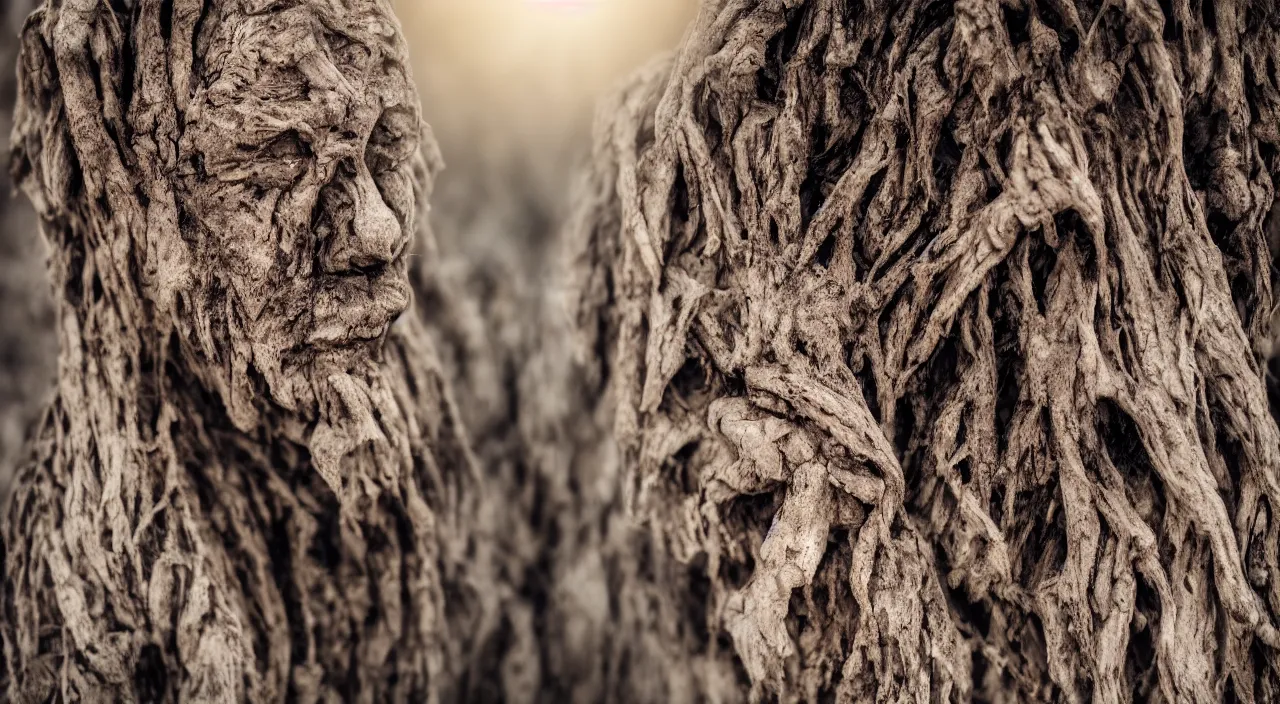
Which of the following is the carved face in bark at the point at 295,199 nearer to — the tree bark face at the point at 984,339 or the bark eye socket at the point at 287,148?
the bark eye socket at the point at 287,148

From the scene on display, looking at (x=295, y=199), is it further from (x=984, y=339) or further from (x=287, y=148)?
(x=984, y=339)

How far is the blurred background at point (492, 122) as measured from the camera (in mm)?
1973

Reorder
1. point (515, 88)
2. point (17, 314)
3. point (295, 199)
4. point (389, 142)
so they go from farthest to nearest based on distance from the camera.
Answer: point (515, 88)
point (17, 314)
point (389, 142)
point (295, 199)

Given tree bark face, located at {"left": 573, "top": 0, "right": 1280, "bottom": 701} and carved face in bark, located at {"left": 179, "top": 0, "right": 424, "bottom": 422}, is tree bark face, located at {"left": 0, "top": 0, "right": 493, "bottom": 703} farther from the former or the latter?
tree bark face, located at {"left": 573, "top": 0, "right": 1280, "bottom": 701}

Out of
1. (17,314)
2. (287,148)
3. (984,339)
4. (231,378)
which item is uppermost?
(17,314)

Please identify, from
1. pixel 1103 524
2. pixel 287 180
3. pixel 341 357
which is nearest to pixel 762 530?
pixel 1103 524

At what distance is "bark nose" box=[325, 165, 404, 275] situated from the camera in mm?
1495

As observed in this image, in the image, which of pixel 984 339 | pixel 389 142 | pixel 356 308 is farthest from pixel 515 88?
pixel 984 339

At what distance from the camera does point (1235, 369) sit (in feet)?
4.96

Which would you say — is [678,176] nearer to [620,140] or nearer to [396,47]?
[620,140]

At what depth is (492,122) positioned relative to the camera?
210 cm

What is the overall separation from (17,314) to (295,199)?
1130 mm

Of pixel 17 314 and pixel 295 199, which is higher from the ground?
pixel 17 314

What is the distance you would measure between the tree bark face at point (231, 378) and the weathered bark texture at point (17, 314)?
0.17 meters
